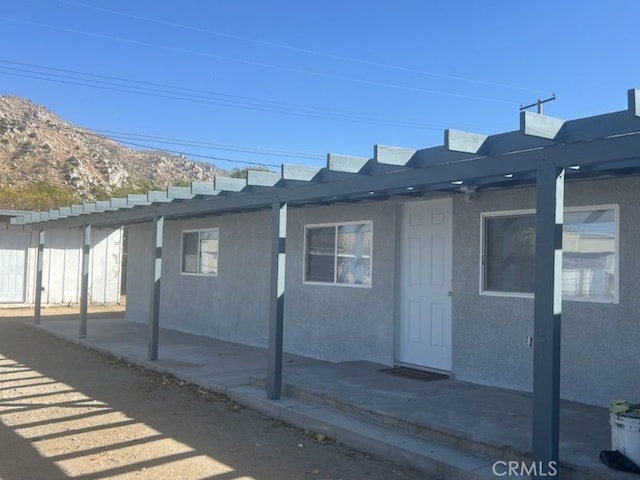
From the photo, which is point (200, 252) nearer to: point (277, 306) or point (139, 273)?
point (139, 273)

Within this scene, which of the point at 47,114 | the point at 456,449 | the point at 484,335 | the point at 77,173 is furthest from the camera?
the point at 47,114

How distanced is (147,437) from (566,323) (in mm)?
4470

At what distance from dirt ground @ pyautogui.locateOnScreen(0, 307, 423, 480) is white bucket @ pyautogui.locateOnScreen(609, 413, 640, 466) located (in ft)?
4.93

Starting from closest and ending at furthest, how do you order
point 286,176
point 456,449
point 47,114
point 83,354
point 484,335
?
point 456,449, point 286,176, point 484,335, point 83,354, point 47,114

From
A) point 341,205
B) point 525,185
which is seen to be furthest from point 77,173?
point 525,185

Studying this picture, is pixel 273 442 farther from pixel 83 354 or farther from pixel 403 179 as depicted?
pixel 83 354

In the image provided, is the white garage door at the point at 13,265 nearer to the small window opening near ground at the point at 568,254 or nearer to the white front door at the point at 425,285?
the white front door at the point at 425,285

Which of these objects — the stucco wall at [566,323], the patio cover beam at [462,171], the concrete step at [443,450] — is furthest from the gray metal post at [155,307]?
the stucco wall at [566,323]

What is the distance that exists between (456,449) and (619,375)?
209cm

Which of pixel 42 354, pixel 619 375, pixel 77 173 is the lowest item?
pixel 42 354

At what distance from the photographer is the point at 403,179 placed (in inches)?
219

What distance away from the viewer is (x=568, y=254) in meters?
6.54

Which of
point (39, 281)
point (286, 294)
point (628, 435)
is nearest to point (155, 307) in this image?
point (286, 294)

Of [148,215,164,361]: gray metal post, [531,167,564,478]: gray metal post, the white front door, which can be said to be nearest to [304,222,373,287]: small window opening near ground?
the white front door
